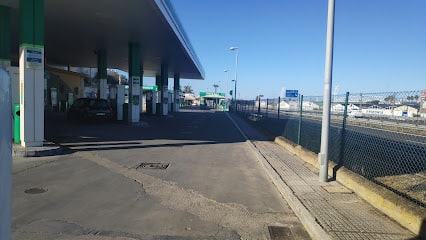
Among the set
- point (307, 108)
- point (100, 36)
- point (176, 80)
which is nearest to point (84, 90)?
point (176, 80)

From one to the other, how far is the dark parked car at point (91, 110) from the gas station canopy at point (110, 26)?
13.8 ft

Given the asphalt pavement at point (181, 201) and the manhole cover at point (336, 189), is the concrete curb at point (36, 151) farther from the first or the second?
the manhole cover at point (336, 189)

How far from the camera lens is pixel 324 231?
5375mm

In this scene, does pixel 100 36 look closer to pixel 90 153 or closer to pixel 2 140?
pixel 90 153

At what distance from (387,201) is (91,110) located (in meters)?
21.1

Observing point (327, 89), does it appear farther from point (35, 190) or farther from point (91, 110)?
point (91, 110)

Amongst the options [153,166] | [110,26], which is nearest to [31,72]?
[153,166]

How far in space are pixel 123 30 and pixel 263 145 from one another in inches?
437

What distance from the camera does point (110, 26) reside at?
69.6ft

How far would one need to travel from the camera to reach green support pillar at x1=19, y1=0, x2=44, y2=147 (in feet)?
39.0

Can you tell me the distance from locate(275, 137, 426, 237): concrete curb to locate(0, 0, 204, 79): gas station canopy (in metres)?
10.8

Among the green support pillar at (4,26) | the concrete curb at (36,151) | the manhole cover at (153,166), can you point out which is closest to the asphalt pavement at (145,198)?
the manhole cover at (153,166)

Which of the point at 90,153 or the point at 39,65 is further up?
the point at 39,65

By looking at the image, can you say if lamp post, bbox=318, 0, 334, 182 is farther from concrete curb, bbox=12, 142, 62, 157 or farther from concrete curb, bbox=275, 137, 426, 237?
concrete curb, bbox=12, 142, 62, 157
